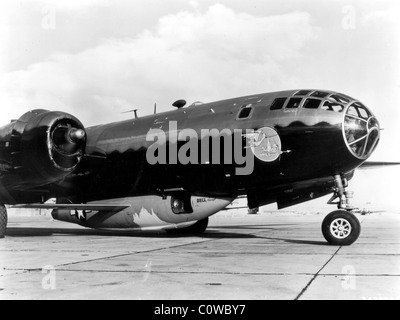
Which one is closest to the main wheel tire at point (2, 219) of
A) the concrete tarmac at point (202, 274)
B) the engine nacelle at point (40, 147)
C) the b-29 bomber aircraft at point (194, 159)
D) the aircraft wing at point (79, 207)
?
the b-29 bomber aircraft at point (194, 159)

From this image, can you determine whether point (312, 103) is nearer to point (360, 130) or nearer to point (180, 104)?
point (360, 130)

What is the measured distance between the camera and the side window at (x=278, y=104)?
11.9 m

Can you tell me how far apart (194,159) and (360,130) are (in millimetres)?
4527

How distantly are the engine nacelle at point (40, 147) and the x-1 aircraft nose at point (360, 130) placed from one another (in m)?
Result: 7.28

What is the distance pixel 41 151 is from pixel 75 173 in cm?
286

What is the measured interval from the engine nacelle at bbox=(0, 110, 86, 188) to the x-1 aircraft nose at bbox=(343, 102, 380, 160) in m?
7.28

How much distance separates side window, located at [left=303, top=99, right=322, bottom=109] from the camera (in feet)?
37.3

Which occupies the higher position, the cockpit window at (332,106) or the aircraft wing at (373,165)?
the aircraft wing at (373,165)

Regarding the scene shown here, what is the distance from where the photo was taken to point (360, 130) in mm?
11039

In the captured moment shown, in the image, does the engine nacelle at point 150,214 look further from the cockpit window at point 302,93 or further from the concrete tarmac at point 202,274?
the cockpit window at point 302,93

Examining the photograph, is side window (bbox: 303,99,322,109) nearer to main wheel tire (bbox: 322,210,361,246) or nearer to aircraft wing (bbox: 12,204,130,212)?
main wheel tire (bbox: 322,210,361,246)

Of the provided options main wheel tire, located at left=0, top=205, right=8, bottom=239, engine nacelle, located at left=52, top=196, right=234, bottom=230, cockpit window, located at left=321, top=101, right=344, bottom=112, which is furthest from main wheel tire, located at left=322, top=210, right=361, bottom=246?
main wheel tire, located at left=0, top=205, right=8, bottom=239

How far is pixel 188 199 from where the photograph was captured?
1404cm
